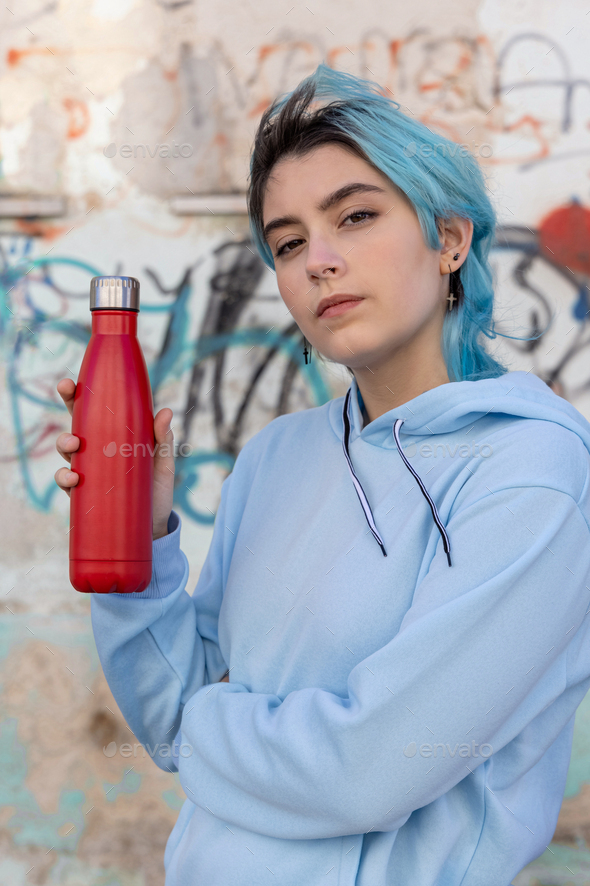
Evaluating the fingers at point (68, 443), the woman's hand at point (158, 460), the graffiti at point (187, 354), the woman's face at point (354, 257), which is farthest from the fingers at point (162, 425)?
the graffiti at point (187, 354)

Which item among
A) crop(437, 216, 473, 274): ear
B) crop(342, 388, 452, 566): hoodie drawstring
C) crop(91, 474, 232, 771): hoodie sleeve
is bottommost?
crop(91, 474, 232, 771): hoodie sleeve

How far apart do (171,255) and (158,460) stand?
1.50 m

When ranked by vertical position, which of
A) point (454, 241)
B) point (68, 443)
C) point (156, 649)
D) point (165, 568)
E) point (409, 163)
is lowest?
point (156, 649)

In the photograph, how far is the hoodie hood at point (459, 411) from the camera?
938 millimetres

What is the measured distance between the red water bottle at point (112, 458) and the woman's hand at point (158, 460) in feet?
0.04

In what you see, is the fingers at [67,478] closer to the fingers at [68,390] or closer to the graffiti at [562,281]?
the fingers at [68,390]

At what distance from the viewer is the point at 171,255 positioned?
2426 mm

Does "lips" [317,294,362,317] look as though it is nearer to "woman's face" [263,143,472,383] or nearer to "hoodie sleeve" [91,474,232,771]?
"woman's face" [263,143,472,383]

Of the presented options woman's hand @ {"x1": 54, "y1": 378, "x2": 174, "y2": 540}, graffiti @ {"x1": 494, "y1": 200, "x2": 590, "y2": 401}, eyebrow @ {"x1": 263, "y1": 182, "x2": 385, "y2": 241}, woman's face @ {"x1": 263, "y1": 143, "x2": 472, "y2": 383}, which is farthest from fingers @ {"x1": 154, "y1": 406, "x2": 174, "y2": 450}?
graffiti @ {"x1": 494, "y1": 200, "x2": 590, "y2": 401}

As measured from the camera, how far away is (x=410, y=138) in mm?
1075

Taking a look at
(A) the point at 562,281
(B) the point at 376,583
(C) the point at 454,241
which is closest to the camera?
(B) the point at 376,583

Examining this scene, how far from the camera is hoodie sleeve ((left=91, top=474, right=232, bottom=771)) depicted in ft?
3.63

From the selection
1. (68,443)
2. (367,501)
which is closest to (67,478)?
(68,443)

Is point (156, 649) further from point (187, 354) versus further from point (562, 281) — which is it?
point (562, 281)
